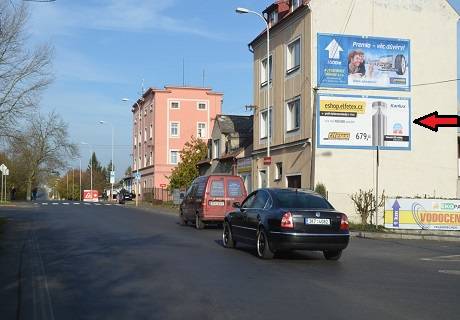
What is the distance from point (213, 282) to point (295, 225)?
10.5 feet

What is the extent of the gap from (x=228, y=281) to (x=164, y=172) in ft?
213

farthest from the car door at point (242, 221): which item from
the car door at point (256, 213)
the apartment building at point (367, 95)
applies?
the apartment building at point (367, 95)

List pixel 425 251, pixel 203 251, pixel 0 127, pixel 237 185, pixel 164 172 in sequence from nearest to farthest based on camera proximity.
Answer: pixel 203 251 < pixel 425 251 < pixel 237 185 < pixel 0 127 < pixel 164 172

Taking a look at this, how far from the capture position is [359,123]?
95.9 ft

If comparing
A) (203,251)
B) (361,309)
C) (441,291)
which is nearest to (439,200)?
(203,251)

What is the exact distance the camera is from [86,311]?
7.56 meters

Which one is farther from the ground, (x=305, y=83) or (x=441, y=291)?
(x=305, y=83)

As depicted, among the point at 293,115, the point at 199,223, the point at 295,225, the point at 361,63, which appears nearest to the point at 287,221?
the point at 295,225

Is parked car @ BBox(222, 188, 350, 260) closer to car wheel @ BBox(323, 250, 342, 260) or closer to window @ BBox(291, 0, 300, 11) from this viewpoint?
car wheel @ BBox(323, 250, 342, 260)

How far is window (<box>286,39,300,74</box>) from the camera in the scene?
1220 inches

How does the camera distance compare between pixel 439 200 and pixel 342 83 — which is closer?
pixel 439 200

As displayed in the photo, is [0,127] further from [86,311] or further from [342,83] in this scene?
[86,311]

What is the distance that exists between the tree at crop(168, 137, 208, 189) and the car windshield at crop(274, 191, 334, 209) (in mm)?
38606

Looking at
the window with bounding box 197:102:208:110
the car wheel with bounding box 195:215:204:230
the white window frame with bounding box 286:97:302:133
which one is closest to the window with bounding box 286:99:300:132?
the white window frame with bounding box 286:97:302:133
